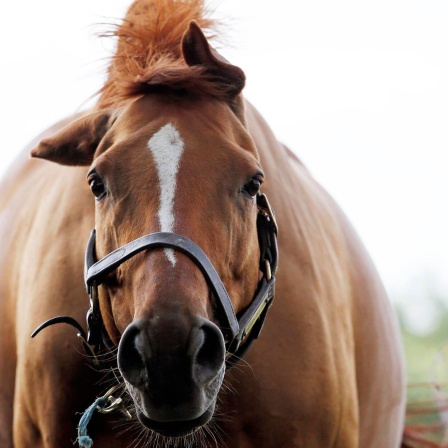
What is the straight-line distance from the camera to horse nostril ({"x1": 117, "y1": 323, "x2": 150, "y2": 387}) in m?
3.26

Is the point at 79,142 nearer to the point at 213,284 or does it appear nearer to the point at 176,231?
the point at 176,231

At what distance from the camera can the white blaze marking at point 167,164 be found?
11.4 ft

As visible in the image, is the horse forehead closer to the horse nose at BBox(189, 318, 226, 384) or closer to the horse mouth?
the horse nose at BBox(189, 318, 226, 384)

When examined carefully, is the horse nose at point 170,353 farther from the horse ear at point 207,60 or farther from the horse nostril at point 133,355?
the horse ear at point 207,60

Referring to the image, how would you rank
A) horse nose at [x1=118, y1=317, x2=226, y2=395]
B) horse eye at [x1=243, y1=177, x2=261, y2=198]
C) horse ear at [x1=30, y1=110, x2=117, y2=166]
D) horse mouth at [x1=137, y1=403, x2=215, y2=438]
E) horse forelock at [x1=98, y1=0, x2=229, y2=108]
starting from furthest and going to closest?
horse ear at [x1=30, y1=110, x2=117, y2=166]
horse forelock at [x1=98, y1=0, x2=229, y2=108]
horse eye at [x1=243, y1=177, x2=261, y2=198]
horse mouth at [x1=137, y1=403, x2=215, y2=438]
horse nose at [x1=118, y1=317, x2=226, y2=395]

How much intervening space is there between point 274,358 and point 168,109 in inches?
48.8

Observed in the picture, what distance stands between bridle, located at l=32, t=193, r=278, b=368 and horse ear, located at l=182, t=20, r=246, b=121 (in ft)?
1.66

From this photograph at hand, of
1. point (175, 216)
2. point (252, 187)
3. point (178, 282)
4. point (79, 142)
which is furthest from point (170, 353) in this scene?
point (79, 142)

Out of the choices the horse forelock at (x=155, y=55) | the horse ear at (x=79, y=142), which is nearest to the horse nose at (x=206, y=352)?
the horse forelock at (x=155, y=55)

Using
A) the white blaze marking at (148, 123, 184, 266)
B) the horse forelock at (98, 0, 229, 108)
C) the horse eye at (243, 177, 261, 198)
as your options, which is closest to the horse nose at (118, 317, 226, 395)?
the white blaze marking at (148, 123, 184, 266)

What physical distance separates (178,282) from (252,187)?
66 cm

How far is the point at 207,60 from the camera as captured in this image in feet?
13.4

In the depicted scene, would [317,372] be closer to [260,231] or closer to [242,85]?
[260,231]

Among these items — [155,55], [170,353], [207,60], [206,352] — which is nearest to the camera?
[170,353]
